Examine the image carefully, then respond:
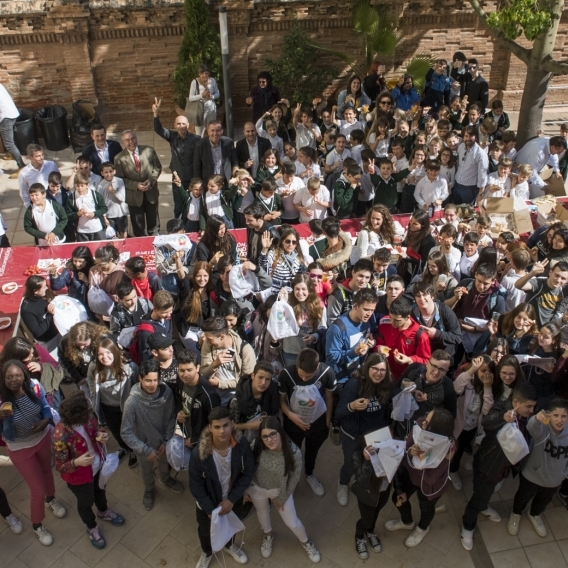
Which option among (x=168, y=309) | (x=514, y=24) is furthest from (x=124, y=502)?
(x=514, y=24)

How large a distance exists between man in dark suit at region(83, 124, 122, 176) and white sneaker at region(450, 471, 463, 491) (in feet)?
20.3

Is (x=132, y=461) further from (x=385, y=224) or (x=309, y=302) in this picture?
(x=385, y=224)

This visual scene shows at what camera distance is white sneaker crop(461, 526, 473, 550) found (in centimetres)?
558

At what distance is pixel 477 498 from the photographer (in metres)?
5.40

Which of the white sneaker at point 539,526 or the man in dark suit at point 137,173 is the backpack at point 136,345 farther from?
the white sneaker at point 539,526

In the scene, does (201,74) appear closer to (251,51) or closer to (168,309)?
(251,51)

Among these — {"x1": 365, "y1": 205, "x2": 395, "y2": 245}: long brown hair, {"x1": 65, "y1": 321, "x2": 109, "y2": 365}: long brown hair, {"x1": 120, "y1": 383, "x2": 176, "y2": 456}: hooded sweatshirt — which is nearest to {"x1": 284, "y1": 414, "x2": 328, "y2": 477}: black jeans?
{"x1": 120, "y1": 383, "x2": 176, "y2": 456}: hooded sweatshirt

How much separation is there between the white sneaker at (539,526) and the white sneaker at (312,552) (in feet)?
6.35

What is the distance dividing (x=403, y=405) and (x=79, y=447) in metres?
2.62

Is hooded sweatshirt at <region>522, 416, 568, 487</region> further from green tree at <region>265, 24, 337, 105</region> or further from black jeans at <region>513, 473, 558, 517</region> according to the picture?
green tree at <region>265, 24, 337, 105</region>

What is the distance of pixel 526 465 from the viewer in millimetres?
5301

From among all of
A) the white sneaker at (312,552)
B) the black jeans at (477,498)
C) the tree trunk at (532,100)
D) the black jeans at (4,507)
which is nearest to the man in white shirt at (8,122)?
the black jeans at (4,507)

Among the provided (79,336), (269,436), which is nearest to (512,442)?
(269,436)

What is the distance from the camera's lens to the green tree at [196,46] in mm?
12062
